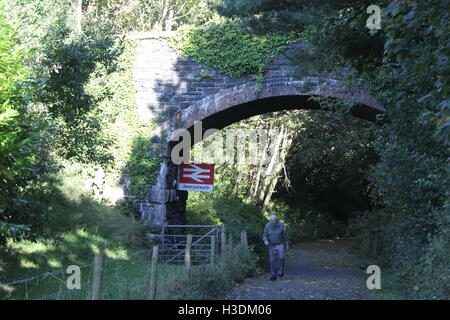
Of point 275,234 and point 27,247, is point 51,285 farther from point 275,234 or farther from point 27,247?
point 275,234

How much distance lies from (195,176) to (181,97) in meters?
2.36

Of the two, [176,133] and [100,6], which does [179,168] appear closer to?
[176,133]

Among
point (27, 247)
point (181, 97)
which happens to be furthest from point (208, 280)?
point (181, 97)

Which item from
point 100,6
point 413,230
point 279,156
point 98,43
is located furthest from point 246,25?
point 100,6

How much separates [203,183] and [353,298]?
8468 mm

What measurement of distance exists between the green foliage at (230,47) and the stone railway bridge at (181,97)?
19 centimetres

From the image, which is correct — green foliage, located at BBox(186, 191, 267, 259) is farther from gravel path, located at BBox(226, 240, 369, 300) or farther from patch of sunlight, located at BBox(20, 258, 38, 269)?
patch of sunlight, located at BBox(20, 258, 38, 269)

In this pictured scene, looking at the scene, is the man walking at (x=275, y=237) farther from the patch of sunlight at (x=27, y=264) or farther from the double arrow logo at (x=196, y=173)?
the double arrow logo at (x=196, y=173)

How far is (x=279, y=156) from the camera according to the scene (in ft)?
74.7

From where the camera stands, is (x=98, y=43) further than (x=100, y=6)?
No

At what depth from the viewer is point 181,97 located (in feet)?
50.1

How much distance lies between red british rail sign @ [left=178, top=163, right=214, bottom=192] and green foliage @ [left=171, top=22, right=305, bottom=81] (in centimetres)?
289

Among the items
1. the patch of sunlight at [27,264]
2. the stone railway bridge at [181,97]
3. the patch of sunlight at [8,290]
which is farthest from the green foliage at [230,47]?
the patch of sunlight at [8,290]
